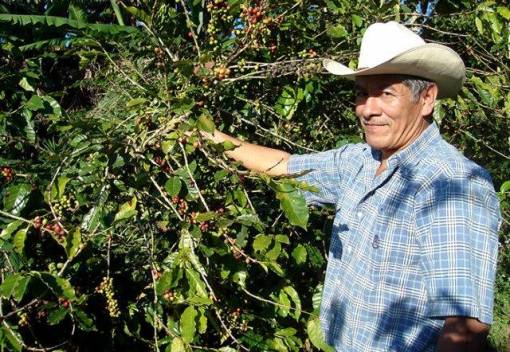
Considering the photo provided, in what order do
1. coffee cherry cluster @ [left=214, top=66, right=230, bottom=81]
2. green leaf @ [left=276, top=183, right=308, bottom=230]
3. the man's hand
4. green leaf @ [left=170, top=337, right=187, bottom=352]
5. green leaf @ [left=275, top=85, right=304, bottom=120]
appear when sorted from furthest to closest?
green leaf @ [left=275, top=85, right=304, bottom=120], coffee cherry cluster @ [left=214, top=66, right=230, bottom=81], green leaf @ [left=170, top=337, right=187, bottom=352], green leaf @ [left=276, top=183, right=308, bottom=230], the man's hand

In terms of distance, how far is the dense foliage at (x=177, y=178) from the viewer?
1.70 m

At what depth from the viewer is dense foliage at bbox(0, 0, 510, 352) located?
170 cm

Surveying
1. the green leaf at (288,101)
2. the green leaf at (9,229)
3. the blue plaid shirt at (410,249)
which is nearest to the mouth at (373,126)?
the blue plaid shirt at (410,249)

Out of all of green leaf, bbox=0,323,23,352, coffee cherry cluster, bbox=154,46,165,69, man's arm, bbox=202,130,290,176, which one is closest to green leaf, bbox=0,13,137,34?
coffee cherry cluster, bbox=154,46,165,69

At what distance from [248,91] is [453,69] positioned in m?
0.97

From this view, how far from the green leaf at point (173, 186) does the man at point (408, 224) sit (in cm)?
40

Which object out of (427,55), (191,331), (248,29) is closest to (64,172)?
(191,331)

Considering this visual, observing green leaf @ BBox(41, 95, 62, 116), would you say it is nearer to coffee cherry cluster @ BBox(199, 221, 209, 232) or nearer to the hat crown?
coffee cherry cluster @ BBox(199, 221, 209, 232)

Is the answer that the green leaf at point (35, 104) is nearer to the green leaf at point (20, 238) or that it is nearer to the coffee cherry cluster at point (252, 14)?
the green leaf at point (20, 238)

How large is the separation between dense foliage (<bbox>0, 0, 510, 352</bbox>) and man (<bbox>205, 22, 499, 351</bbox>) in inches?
9.8

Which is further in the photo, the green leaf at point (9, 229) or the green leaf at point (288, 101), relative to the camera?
the green leaf at point (288, 101)

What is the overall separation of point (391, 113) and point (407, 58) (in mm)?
168

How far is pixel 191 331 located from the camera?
1.68m

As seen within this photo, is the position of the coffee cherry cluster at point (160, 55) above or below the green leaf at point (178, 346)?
above
